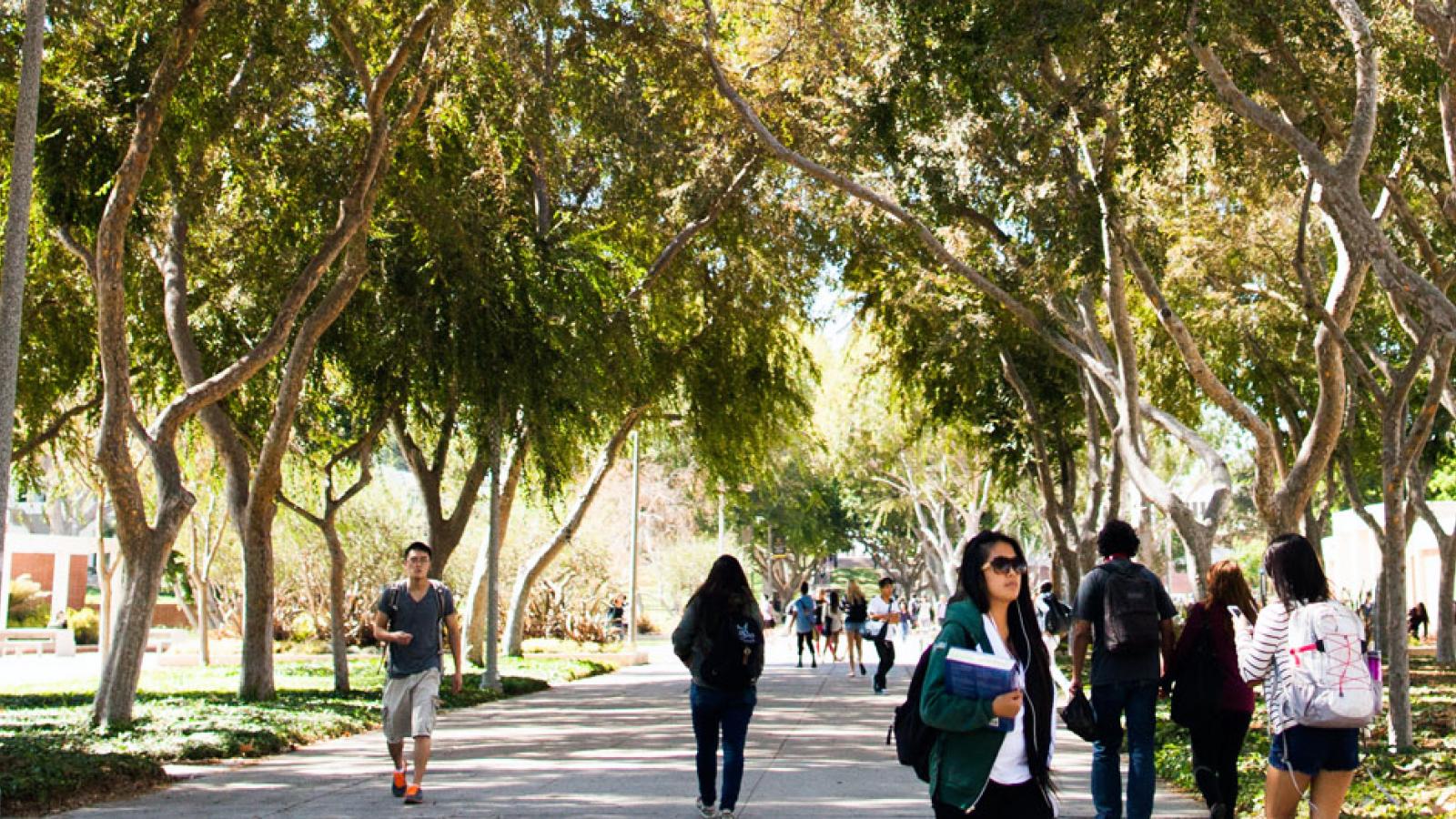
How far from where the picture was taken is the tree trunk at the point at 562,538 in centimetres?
2761

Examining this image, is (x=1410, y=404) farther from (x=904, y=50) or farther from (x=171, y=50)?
(x=171, y=50)

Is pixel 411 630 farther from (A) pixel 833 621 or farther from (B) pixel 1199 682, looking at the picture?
(A) pixel 833 621

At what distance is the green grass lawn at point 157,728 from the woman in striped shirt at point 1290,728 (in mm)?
7476

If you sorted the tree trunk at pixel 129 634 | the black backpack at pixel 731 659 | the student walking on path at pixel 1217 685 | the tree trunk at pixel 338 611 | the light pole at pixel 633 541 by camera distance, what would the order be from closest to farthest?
1. the student walking on path at pixel 1217 685
2. the black backpack at pixel 731 659
3. the tree trunk at pixel 129 634
4. the tree trunk at pixel 338 611
5. the light pole at pixel 633 541

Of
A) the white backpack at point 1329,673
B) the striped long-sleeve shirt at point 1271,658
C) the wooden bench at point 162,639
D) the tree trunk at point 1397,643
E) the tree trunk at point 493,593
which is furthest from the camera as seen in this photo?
the wooden bench at point 162,639

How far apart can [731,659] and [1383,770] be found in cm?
554

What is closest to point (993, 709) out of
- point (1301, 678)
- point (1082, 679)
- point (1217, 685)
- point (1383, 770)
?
point (1301, 678)

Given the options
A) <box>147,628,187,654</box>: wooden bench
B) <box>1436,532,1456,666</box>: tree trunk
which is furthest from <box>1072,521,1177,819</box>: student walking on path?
<box>147,628,187,654</box>: wooden bench

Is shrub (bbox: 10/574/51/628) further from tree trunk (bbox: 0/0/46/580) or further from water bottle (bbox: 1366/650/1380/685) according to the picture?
water bottle (bbox: 1366/650/1380/685)

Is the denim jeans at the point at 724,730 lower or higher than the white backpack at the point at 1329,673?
lower

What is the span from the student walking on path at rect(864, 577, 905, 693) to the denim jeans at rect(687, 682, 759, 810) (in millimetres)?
11981

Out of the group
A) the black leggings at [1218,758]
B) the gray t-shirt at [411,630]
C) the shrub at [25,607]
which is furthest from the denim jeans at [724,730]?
the shrub at [25,607]

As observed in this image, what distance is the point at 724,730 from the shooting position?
9.39m

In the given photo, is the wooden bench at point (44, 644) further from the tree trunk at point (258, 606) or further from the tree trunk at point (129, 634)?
the tree trunk at point (129, 634)
